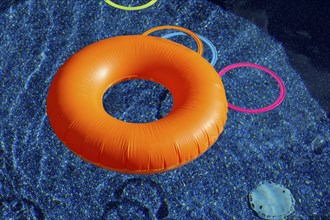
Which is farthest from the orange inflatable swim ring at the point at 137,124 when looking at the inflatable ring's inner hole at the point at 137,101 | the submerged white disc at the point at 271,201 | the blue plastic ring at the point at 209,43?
the blue plastic ring at the point at 209,43

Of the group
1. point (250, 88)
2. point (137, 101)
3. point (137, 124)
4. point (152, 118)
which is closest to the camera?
point (137, 124)

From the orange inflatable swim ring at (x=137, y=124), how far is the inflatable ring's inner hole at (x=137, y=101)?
0.44 meters

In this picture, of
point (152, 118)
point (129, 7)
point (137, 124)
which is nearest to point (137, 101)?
point (152, 118)

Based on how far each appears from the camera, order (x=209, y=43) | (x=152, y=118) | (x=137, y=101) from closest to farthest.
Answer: (x=152, y=118)
(x=137, y=101)
(x=209, y=43)

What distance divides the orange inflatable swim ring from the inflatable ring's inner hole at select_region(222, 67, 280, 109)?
776 millimetres

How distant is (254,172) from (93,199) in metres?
1.50

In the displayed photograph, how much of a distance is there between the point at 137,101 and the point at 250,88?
1219mm

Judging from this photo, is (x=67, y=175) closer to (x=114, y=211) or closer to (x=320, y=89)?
(x=114, y=211)

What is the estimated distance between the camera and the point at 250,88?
498cm

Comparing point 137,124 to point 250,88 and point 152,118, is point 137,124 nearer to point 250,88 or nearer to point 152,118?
point 152,118

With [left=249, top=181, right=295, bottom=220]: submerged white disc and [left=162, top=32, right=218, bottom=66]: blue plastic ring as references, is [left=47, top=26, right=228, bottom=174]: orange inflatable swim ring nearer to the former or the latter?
[left=249, top=181, right=295, bottom=220]: submerged white disc

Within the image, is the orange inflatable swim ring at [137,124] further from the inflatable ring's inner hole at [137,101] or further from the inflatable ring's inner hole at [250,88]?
the inflatable ring's inner hole at [250,88]

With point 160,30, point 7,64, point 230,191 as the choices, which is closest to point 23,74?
point 7,64

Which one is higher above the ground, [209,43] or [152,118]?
[209,43]
